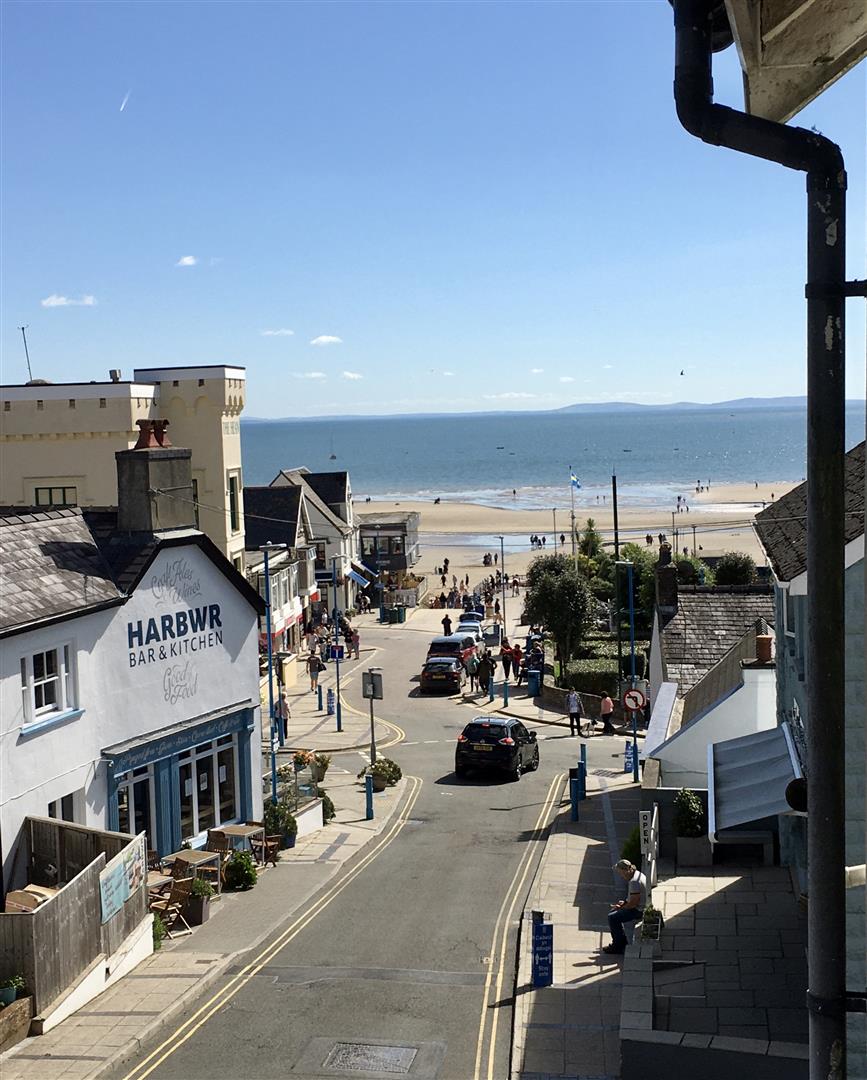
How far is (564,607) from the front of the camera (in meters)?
45.5

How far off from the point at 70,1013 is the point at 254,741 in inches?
357

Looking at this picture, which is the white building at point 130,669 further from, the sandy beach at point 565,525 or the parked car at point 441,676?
the sandy beach at point 565,525

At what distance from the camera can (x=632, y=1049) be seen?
38.3ft

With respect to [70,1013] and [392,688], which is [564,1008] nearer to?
[70,1013]

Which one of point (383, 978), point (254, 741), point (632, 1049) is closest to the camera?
point (632, 1049)

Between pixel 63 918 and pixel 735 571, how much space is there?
41551 mm

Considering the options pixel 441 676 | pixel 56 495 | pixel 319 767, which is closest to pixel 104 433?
pixel 56 495

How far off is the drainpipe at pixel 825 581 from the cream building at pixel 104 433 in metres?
32.2

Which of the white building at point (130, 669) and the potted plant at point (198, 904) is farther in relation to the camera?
the potted plant at point (198, 904)

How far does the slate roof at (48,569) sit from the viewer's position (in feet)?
58.5

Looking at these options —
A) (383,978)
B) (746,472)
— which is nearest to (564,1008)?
(383,978)

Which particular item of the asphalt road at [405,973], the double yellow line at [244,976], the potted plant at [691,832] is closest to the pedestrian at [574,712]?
the asphalt road at [405,973]

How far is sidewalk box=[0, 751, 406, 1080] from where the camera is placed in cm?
1338

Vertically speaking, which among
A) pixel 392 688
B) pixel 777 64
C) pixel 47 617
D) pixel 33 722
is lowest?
pixel 392 688
